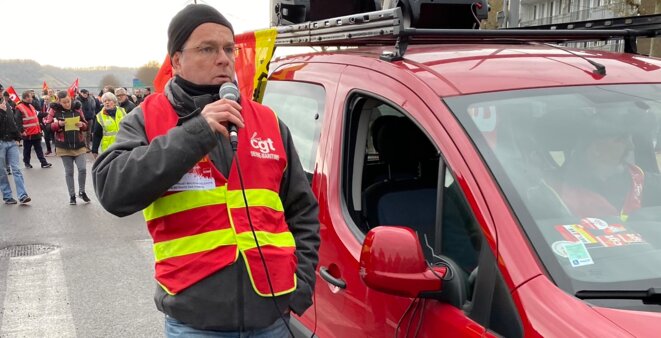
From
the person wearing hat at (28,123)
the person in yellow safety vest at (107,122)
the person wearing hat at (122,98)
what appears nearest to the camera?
the person in yellow safety vest at (107,122)

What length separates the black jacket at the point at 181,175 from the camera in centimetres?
178

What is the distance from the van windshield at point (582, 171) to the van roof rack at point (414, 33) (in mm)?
505

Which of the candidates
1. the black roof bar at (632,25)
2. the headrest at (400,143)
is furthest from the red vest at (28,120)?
the black roof bar at (632,25)

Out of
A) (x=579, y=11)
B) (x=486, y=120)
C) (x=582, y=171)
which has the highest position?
(x=486, y=120)

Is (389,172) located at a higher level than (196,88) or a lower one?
lower

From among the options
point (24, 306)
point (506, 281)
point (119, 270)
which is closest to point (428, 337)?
point (506, 281)

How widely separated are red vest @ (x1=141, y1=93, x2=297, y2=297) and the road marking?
3.22 m

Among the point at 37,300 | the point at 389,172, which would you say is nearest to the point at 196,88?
the point at 389,172

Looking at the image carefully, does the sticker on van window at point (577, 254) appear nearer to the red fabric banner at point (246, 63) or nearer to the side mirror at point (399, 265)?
the side mirror at point (399, 265)

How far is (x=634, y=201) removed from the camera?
200 cm

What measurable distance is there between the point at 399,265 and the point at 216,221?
1.88 ft

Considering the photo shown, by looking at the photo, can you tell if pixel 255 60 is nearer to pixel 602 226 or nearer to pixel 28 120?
pixel 602 226

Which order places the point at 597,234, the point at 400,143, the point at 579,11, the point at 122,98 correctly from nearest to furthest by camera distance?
the point at 597,234 → the point at 400,143 → the point at 122,98 → the point at 579,11

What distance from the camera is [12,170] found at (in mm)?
10281
